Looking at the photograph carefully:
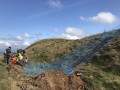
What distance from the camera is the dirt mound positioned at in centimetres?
2402

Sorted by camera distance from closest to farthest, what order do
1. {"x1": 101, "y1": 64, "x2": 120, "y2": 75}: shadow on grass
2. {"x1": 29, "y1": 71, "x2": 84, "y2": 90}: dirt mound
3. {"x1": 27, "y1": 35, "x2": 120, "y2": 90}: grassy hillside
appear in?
{"x1": 29, "y1": 71, "x2": 84, "y2": 90}: dirt mound → {"x1": 27, "y1": 35, "x2": 120, "y2": 90}: grassy hillside → {"x1": 101, "y1": 64, "x2": 120, "y2": 75}: shadow on grass

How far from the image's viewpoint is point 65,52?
38969 mm

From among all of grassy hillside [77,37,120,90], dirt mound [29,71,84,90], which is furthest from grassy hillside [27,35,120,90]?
dirt mound [29,71,84,90]

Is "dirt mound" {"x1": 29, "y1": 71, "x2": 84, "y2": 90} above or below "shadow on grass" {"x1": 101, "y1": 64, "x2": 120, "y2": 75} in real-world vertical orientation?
below

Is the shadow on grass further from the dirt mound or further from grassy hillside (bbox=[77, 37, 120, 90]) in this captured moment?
the dirt mound

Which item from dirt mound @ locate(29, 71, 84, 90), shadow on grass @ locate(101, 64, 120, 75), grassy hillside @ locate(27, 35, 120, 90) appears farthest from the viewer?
shadow on grass @ locate(101, 64, 120, 75)

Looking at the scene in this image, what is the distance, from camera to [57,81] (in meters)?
24.9

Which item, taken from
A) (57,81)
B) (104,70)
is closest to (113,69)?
(104,70)

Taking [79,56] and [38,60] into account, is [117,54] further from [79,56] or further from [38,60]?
[38,60]

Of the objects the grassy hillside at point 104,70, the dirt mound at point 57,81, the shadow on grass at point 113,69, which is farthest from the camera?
the shadow on grass at point 113,69

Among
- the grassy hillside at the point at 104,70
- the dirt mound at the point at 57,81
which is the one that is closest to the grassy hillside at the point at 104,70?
the grassy hillside at the point at 104,70

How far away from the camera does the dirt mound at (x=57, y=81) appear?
78.8ft

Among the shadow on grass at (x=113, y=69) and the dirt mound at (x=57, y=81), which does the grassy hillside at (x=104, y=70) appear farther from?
the dirt mound at (x=57, y=81)

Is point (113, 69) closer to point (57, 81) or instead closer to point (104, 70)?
point (104, 70)
